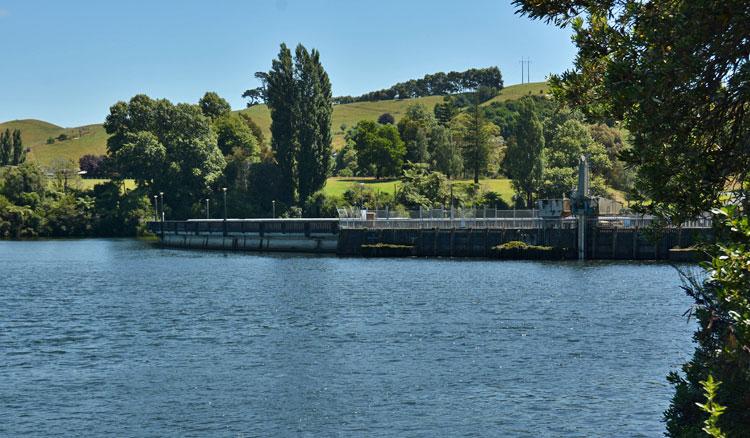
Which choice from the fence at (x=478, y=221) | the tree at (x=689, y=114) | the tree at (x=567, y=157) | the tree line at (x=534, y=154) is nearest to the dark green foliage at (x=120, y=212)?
the tree line at (x=534, y=154)

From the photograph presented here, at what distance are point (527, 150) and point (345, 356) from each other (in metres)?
112

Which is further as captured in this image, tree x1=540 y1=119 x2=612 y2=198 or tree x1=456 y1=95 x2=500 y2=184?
tree x1=456 y1=95 x2=500 y2=184

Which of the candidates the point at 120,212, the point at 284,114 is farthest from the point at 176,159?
the point at 284,114

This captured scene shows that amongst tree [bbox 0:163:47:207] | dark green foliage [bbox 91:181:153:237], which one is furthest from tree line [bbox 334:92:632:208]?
tree [bbox 0:163:47:207]

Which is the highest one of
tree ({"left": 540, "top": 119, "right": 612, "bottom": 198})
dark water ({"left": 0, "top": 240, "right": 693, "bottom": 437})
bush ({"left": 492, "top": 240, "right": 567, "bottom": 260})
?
tree ({"left": 540, "top": 119, "right": 612, "bottom": 198})

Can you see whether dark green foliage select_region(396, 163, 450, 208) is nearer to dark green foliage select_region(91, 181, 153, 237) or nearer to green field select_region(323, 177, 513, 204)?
green field select_region(323, 177, 513, 204)

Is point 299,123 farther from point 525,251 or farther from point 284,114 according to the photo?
point 525,251

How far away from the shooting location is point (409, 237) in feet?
408

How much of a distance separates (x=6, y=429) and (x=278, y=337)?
2154cm

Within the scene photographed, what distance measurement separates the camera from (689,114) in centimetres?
1831

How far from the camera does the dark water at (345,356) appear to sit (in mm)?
33969

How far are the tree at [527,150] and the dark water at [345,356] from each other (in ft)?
216

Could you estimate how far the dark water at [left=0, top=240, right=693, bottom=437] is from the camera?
3397 centimetres

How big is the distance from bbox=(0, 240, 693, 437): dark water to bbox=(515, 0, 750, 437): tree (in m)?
13.3
